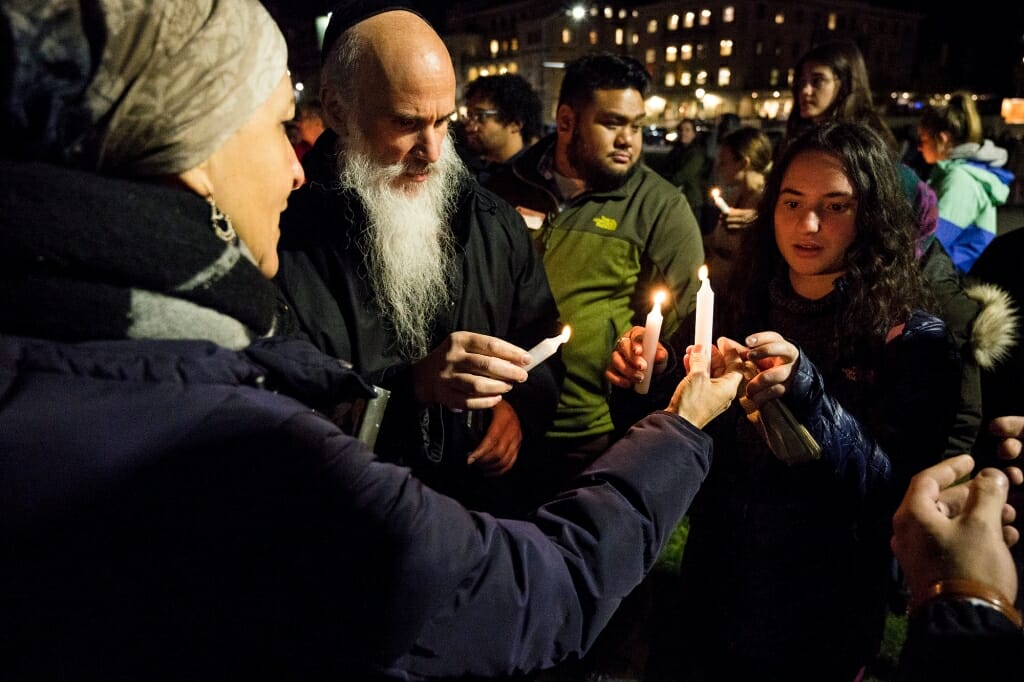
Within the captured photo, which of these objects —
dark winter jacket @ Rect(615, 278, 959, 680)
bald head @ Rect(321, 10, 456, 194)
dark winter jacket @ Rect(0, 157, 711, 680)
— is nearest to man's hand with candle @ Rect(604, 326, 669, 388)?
dark winter jacket @ Rect(615, 278, 959, 680)

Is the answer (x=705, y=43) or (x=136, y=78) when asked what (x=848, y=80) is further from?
(x=705, y=43)

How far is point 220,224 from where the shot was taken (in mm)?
1304

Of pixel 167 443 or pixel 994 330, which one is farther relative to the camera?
pixel 994 330

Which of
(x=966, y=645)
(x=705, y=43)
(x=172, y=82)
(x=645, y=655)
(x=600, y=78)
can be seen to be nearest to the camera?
(x=172, y=82)

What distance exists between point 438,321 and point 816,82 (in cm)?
379

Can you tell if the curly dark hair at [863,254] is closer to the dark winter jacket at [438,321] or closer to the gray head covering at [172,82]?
the dark winter jacket at [438,321]

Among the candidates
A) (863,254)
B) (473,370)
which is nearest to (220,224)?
(473,370)

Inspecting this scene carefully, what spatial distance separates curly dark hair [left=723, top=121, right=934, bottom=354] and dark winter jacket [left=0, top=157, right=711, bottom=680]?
2.00 m

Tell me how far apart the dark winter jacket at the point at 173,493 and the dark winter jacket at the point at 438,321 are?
125 centimetres

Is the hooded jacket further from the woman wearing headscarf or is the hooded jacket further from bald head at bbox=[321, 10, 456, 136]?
the woman wearing headscarf

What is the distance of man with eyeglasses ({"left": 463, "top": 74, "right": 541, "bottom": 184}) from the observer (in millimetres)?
7016

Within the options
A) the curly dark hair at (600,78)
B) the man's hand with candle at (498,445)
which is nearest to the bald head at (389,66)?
the man's hand with candle at (498,445)

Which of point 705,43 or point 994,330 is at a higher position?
point 705,43

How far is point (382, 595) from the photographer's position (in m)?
1.12
